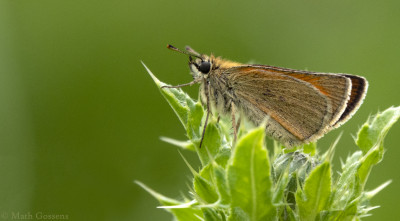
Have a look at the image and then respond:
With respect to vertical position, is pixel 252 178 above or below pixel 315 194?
above

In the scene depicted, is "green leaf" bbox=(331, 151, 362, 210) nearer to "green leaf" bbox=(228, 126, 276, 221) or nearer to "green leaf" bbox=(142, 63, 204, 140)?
"green leaf" bbox=(228, 126, 276, 221)

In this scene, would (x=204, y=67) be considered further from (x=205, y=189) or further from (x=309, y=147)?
(x=205, y=189)

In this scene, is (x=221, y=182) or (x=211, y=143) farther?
(x=211, y=143)

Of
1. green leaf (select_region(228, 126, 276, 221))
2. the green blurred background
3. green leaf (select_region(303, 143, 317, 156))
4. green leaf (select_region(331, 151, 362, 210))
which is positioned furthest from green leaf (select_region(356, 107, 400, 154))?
the green blurred background

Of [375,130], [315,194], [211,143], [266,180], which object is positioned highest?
[211,143]

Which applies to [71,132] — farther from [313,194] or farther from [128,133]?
[313,194]

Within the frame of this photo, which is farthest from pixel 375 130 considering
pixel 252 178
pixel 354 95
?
pixel 252 178

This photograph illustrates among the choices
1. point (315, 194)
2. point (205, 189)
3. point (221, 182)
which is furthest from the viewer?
point (205, 189)

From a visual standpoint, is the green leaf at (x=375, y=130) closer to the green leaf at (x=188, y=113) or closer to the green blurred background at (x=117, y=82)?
the green leaf at (x=188, y=113)

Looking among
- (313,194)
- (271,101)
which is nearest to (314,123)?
(271,101)
